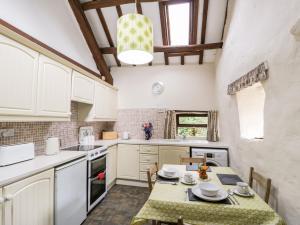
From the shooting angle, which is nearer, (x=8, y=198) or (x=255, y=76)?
(x=8, y=198)

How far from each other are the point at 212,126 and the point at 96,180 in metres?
2.44

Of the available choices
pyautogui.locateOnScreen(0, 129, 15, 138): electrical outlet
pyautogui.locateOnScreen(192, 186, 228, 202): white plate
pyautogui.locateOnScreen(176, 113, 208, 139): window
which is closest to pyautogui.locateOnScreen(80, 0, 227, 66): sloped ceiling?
pyautogui.locateOnScreen(176, 113, 208, 139): window

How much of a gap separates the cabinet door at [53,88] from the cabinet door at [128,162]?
152cm

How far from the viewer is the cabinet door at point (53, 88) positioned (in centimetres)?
185

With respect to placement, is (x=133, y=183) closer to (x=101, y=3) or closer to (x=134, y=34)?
(x=134, y=34)

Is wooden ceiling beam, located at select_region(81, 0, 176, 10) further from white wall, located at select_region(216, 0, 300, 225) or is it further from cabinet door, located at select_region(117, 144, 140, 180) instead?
cabinet door, located at select_region(117, 144, 140, 180)

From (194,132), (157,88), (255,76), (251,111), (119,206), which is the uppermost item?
(157,88)

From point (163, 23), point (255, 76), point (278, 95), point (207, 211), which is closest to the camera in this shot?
point (207, 211)

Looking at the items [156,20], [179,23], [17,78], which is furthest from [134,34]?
[179,23]

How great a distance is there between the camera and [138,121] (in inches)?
161

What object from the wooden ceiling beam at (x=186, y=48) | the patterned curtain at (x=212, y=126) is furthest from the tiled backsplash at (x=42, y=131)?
the patterned curtain at (x=212, y=126)

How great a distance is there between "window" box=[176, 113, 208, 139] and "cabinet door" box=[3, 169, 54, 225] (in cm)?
292

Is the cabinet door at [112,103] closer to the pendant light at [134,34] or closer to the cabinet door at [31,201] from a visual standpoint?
the cabinet door at [31,201]

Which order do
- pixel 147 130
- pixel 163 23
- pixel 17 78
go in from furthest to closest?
pixel 147 130 < pixel 163 23 < pixel 17 78
